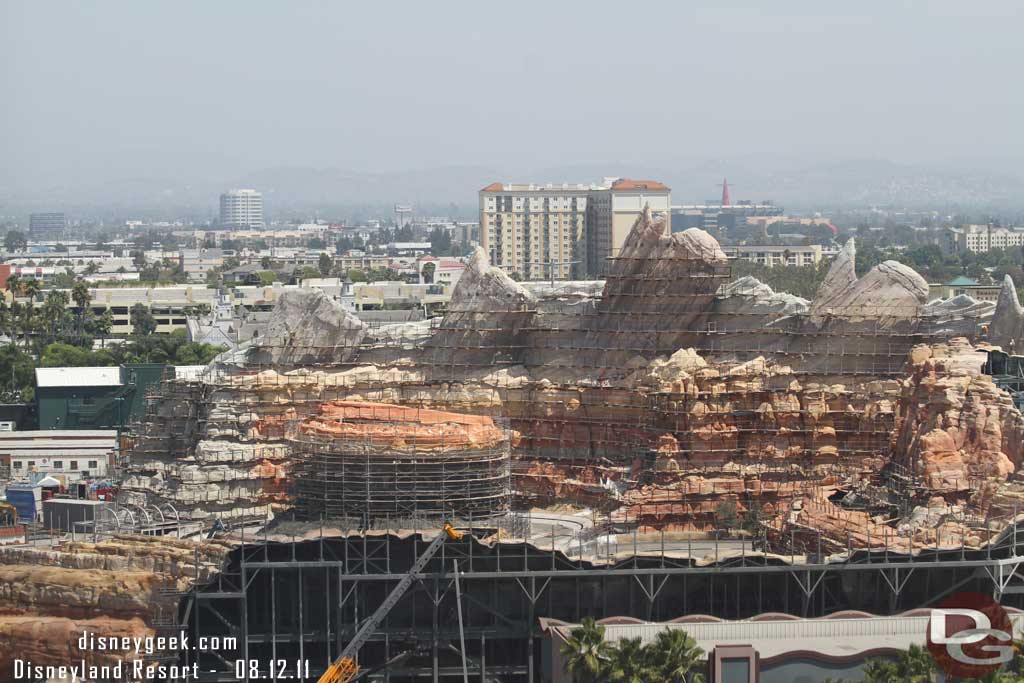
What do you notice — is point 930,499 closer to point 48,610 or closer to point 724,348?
point 724,348

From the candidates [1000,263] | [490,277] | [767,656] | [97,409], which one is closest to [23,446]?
[97,409]

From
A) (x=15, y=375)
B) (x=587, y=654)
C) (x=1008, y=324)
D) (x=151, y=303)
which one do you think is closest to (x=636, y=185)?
(x=151, y=303)

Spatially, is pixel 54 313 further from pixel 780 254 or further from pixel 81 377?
pixel 780 254

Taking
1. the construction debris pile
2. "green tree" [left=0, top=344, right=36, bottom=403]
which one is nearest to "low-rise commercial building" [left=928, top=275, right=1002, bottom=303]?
the construction debris pile

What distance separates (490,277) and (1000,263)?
116m

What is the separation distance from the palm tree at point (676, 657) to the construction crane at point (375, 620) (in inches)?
242

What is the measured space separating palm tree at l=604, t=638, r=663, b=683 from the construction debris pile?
31.1ft

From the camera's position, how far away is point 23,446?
7906 cm

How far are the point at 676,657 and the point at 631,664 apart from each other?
0.90m

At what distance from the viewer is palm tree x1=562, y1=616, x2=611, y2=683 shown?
43.6 metres

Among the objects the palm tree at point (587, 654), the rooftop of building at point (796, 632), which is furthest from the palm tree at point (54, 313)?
the palm tree at point (587, 654)

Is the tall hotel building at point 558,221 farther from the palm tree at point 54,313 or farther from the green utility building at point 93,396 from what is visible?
the green utility building at point 93,396

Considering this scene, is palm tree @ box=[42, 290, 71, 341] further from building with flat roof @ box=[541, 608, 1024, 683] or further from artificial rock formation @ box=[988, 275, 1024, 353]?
building with flat roof @ box=[541, 608, 1024, 683]

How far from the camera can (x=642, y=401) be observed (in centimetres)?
6259
